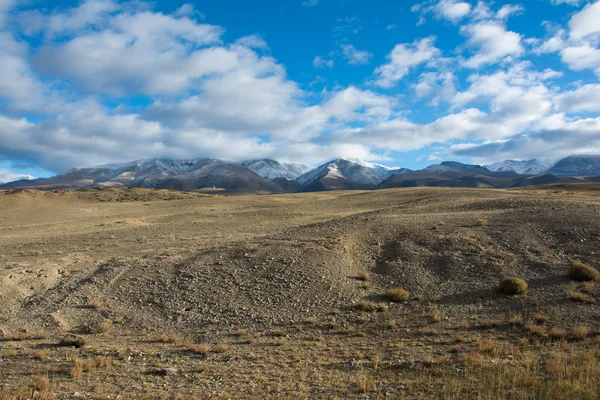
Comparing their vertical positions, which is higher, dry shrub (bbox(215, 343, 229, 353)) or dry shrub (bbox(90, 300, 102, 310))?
dry shrub (bbox(90, 300, 102, 310))

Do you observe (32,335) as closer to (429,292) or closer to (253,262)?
(253,262)

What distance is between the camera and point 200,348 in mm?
10773

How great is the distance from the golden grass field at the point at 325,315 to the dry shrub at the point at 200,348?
40 mm

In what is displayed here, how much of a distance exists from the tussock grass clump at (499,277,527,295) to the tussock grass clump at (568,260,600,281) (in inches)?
89.6

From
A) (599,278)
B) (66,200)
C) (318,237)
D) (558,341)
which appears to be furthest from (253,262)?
(66,200)

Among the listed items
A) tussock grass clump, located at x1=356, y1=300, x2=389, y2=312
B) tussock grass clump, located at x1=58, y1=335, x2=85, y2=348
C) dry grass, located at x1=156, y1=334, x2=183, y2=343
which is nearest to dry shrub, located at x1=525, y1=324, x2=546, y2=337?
tussock grass clump, located at x1=356, y1=300, x2=389, y2=312

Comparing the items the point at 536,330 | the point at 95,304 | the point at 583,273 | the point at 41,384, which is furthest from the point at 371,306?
the point at 95,304

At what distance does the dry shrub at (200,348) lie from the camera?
1065 cm

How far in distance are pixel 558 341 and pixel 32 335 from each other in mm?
15374

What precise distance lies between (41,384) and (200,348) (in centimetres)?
371

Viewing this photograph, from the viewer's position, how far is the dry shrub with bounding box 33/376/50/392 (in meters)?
8.26

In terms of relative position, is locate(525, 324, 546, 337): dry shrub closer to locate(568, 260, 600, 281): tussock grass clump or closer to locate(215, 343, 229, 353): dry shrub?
locate(568, 260, 600, 281): tussock grass clump

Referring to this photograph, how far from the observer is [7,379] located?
8.82 m

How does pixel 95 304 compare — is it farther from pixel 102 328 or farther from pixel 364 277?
pixel 364 277
